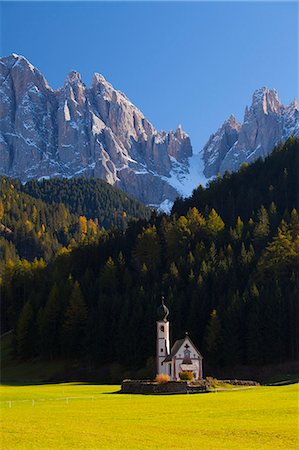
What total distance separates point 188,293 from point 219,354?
590 inches

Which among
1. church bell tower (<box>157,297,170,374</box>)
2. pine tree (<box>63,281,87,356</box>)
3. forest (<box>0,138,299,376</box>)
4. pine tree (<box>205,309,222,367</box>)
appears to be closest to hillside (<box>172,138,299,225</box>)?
forest (<box>0,138,299,376</box>)

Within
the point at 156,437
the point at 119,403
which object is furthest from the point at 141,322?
the point at 156,437

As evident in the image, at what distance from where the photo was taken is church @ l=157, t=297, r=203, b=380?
77.2 m

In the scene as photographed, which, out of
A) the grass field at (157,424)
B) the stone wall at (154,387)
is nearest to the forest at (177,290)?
the stone wall at (154,387)

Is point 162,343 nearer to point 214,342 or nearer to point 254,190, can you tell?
point 214,342

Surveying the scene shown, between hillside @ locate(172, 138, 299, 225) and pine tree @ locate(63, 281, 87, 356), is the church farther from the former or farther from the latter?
hillside @ locate(172, 138, 299, 225)

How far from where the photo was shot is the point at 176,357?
255 feet

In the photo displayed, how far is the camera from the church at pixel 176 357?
77.2 meters

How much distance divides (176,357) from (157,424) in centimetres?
4534

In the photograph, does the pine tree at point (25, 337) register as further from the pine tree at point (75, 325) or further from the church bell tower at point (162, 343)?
the church bell tower at point (162, 343)

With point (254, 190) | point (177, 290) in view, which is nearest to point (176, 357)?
point (177, 290)

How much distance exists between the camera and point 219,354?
84062 millimetres

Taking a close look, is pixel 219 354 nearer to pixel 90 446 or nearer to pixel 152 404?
pixel 152 404

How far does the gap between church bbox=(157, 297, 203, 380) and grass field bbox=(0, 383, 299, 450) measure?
30.3 meters
